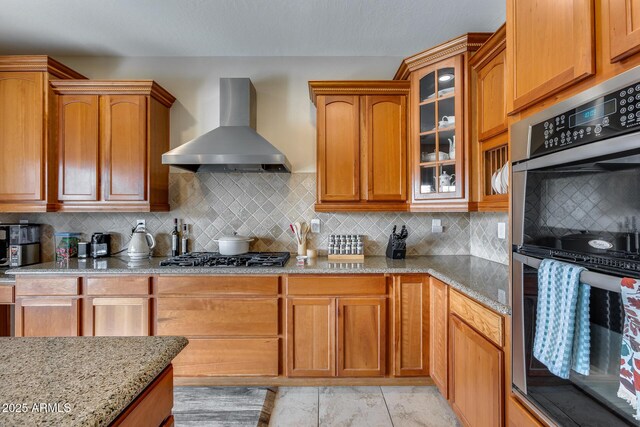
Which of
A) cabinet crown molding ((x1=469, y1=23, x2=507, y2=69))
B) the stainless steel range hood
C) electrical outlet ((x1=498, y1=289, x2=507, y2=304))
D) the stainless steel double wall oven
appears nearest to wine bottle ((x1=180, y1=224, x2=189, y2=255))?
the stainless steel range hood

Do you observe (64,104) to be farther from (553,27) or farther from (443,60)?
(553,27)

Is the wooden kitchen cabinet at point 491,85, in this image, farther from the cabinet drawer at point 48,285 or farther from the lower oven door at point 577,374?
the cabinet drawer at point 48,285

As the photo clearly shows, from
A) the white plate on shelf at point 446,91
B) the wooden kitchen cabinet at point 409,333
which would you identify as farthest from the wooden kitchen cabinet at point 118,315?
the white plate on shelf at point 446,91

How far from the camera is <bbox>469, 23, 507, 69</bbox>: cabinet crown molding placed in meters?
1.83

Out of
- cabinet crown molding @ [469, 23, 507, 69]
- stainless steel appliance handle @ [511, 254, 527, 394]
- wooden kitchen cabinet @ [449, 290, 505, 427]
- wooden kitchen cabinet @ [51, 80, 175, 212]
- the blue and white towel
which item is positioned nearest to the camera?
the blue and white towel

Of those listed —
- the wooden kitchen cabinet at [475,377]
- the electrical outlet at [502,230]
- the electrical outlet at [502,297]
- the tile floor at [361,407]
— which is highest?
the electrical outlet at [502,230]

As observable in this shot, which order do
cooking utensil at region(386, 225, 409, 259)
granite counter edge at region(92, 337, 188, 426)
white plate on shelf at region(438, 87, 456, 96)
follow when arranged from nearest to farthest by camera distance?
granite counter edge at region(92, 337, 188, 426), white plate on shelf at region(438, 87, 456, 96), cooking utensil at region(386, 225, 409, 259)

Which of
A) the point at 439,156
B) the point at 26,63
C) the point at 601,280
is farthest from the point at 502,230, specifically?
the point at 26,63

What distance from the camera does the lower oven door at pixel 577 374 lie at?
0.83 metres

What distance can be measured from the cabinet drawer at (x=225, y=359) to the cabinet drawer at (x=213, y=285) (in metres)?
0.35

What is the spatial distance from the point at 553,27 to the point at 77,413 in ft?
5.49

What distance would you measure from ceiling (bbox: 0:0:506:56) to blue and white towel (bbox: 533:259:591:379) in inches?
81.8

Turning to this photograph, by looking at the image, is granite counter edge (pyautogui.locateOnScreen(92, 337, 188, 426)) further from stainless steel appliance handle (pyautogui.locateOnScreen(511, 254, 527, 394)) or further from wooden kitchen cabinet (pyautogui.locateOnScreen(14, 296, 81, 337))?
wooden kitchen cabinet (pyautogui.locateOnScreen(14, 296, 81, 337))

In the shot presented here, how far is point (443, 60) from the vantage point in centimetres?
233
